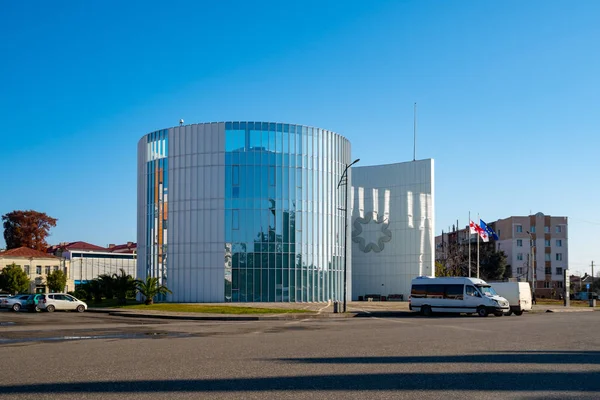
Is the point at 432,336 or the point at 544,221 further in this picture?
the point at 544,221

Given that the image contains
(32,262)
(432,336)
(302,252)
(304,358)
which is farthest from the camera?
(32,262)

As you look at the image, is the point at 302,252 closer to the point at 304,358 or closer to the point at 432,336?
the point at 432,336

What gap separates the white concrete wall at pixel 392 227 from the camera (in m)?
66.1

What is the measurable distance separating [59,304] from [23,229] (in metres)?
62.1

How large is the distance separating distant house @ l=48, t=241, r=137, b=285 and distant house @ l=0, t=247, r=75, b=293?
1051 cm

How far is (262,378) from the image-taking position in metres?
11.4

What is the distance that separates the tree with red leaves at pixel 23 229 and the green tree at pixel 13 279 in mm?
20286

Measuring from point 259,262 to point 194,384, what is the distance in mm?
42218

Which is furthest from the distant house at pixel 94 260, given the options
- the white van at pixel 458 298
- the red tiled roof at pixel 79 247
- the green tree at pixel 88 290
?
the white van at pixel 458 298

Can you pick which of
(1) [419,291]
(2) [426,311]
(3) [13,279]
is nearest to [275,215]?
(1) [419,291]

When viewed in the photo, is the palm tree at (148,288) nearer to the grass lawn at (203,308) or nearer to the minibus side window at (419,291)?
the grass lawn at (203,308)

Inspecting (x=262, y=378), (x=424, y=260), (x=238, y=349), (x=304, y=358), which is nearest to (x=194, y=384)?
(x=262, y=378)

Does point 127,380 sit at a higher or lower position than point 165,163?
lower

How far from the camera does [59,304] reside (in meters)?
45.6
